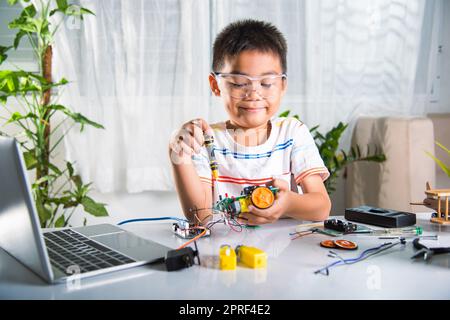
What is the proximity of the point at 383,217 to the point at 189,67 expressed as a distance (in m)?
1.79

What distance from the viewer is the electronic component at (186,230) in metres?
1.06

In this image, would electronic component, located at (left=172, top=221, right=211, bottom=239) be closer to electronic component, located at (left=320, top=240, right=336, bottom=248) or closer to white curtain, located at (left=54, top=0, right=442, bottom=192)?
electronic component, located at (left=320, top=240, right=336, bottom=248)

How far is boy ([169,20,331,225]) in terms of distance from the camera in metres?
1.29

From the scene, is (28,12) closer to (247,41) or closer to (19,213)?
(247,41)

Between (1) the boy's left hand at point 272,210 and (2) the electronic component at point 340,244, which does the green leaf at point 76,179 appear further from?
(2) the electronic component at point 340,244

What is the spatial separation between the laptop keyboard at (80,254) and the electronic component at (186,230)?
0.18m

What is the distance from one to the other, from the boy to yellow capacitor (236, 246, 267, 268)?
0.30m

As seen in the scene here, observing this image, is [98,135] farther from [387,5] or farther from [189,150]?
[387,5]

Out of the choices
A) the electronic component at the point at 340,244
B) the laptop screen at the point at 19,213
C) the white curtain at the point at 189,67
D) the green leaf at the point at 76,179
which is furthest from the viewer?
the white curtain at the point at 189,67

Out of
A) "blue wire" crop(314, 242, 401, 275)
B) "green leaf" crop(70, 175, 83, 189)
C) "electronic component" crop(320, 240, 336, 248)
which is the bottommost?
"green leaf" crop(70, 175, 83, 189)

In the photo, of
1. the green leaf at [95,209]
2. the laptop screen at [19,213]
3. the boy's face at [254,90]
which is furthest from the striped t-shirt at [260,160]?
the green leaf at [95,209]

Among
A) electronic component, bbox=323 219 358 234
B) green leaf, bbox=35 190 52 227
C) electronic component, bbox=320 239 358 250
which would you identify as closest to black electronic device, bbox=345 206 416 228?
electronic component, bbox=323 219 358 234

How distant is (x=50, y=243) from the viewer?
99cm
